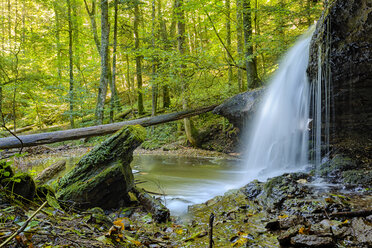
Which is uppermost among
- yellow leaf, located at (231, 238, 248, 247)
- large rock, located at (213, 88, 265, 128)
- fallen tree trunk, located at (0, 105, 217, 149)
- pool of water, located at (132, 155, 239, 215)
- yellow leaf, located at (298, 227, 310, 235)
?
large rock, located at (213, 88, 265, 128)

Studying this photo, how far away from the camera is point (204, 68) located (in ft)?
29.2

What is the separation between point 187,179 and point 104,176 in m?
3.13

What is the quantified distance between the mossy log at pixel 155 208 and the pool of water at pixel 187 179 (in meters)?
0.19

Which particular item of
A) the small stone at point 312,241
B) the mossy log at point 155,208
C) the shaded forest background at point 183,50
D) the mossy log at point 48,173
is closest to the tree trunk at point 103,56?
the shaded forest background at point 183,50

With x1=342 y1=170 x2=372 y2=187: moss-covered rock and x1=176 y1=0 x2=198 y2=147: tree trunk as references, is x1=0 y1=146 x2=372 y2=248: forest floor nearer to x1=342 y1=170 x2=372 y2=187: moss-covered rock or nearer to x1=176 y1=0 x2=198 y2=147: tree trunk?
x1=342 y1=170 x2=372 y2=187: moss-covered rock

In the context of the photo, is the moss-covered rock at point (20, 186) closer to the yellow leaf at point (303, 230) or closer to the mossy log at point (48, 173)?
the yellow leaf at point (303, 230)

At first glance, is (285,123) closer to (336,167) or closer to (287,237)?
(336,167)

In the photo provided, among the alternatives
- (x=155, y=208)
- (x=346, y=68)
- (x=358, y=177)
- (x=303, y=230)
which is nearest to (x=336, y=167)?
(x=358, y=177)

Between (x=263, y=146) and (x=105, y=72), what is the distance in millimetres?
8754

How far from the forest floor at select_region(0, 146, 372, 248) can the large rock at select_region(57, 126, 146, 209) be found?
0.31 m

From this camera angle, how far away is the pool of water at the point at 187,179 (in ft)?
15.5

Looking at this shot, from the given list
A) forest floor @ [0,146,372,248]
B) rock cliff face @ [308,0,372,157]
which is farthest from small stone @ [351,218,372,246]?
rock cliff face @ [308,0,372,157]

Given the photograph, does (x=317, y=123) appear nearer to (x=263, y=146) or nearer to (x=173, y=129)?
(x=263, y=146)

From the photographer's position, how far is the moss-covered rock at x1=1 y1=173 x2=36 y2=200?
216 cm
